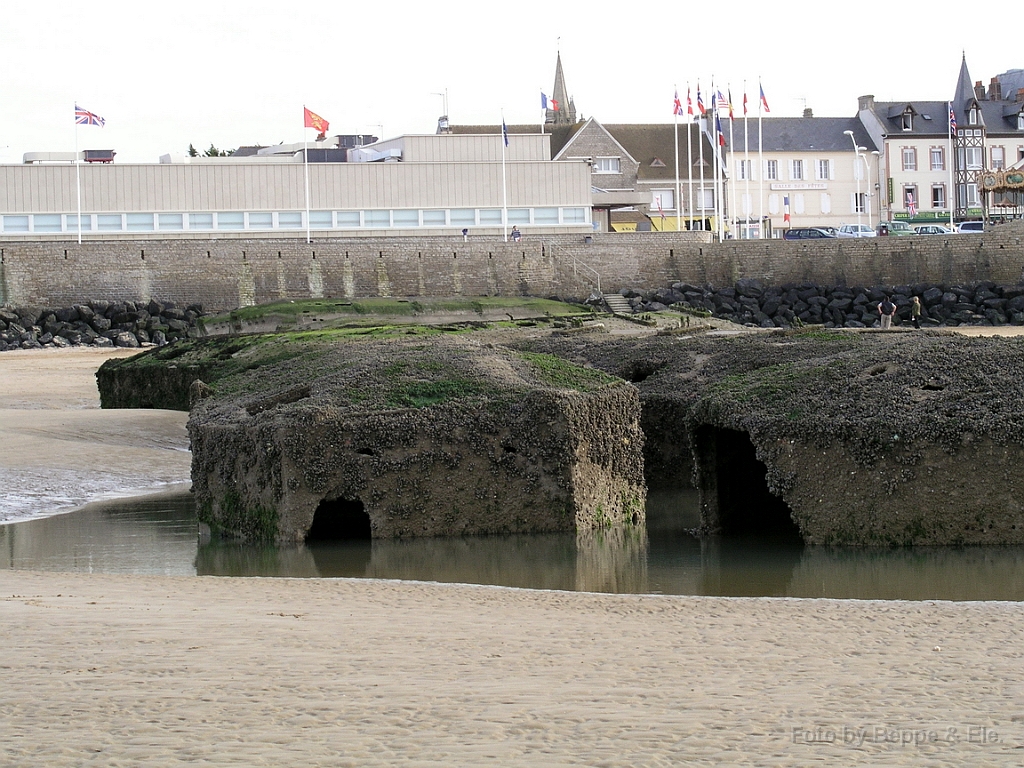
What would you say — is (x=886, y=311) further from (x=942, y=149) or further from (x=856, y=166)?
(x=942, y=149)

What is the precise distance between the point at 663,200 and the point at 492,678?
249 ft

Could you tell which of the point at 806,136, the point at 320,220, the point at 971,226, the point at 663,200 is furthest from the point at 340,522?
the point at 806,136

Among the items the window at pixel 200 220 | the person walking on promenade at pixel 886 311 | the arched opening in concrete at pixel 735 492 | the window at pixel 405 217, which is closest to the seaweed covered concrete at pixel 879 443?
the arched opening in concrete at pixel 735 492

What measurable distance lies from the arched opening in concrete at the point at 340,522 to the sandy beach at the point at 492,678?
4266mm

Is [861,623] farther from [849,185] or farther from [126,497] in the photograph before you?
[849,185]

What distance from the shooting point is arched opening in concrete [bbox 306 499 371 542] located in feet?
53.9

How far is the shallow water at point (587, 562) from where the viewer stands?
12.8m

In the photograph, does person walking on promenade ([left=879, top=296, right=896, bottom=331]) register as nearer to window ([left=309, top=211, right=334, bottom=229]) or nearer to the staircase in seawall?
the staircase in seawall

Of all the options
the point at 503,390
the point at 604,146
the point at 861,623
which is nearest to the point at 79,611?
the point at 861,623

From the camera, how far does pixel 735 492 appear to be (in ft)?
55.0

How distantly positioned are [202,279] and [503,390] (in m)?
44.4

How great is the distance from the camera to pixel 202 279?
5831 centimetres

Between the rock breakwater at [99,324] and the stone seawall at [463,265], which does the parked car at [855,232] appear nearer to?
the stone seawall at [463,265]

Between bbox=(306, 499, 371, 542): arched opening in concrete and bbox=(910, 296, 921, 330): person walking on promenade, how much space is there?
4301cm
